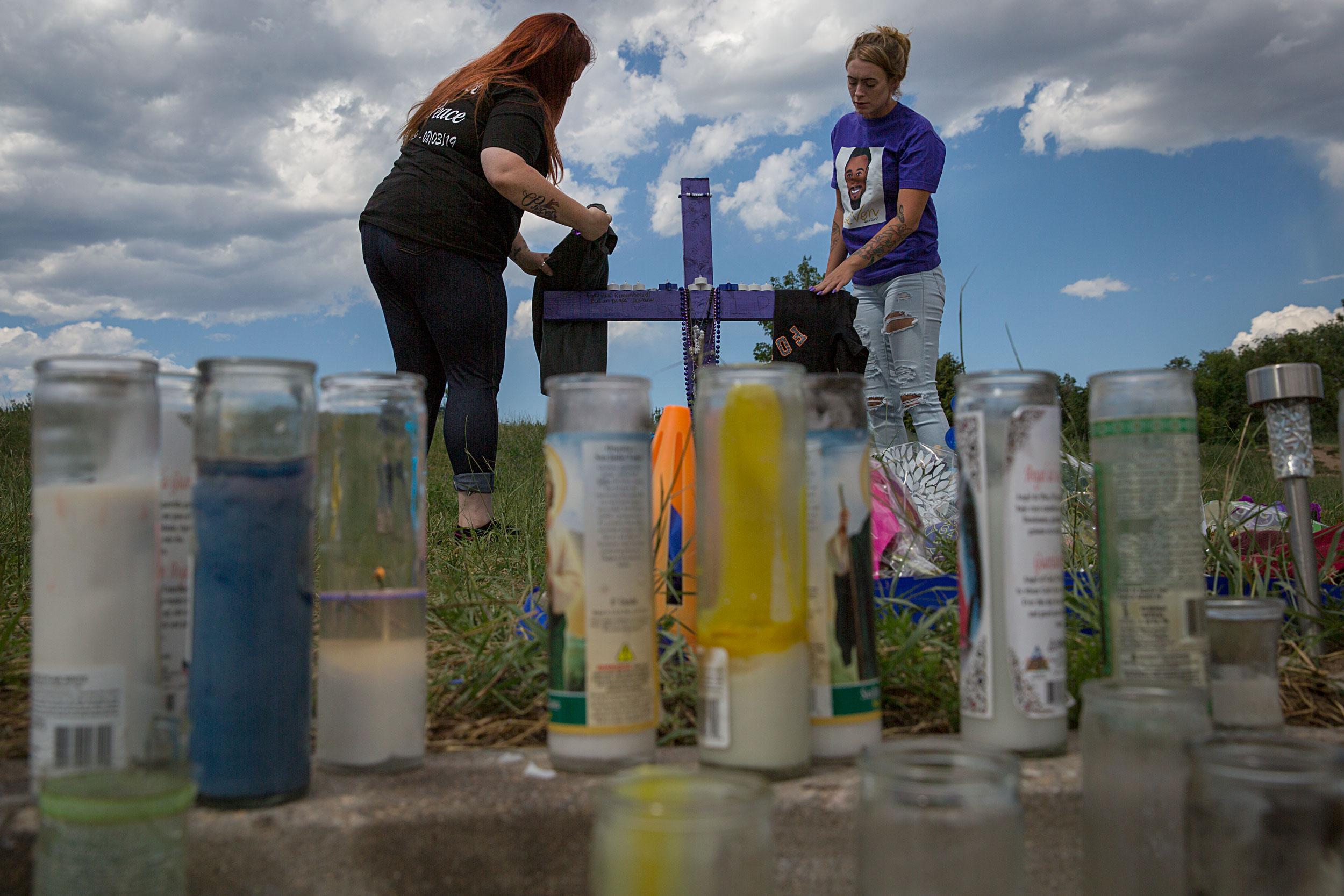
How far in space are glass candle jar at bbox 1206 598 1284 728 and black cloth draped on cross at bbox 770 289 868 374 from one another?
10.7ft

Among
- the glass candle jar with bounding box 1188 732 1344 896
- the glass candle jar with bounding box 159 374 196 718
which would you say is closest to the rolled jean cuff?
the glass candle jar with bounding box 159 374 196 718

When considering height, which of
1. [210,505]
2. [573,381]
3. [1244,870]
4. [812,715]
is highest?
[573,381]

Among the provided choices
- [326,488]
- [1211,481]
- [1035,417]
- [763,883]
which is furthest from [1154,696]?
[1211,481]

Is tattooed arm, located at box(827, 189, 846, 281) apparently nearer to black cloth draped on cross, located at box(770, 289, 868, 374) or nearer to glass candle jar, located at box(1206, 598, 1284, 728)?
black cloth draped on cross, located at box(770, 289, 868, 374)

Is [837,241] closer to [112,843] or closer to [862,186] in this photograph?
[862,186]

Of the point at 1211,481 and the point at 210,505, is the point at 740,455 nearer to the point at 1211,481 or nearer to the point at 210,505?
the point at 210,505

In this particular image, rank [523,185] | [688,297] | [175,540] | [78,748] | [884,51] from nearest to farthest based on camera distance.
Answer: [78,748], [175,540], [523,185], [884,51], [688,297]

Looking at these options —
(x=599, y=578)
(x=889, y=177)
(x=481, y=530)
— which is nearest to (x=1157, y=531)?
(x=599, y=578)

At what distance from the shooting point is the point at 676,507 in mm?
1553

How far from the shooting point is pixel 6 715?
4.11 ft

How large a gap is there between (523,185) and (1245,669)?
211 centimetres

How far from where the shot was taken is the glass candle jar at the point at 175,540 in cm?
97

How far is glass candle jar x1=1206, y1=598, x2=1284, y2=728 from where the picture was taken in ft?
3.67

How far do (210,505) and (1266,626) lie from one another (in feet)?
3.95
